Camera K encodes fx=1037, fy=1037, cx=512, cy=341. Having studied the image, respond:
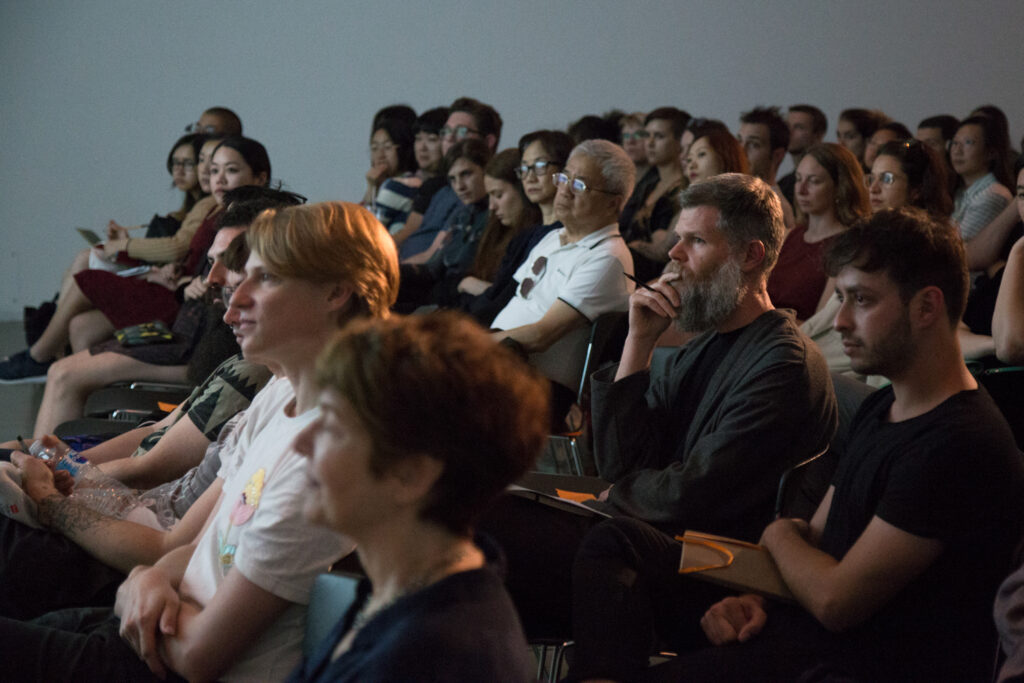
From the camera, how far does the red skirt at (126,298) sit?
439 cm

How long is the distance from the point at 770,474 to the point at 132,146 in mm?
7307

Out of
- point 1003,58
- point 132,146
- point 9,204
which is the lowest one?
point 9,204

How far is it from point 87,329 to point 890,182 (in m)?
3.47

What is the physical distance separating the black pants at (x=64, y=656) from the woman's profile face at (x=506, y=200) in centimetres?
300

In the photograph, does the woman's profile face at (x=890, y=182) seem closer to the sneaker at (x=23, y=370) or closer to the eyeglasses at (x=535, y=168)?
the eyeglasses at (x=535, y=168)

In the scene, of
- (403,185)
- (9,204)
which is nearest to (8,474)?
(403,185)

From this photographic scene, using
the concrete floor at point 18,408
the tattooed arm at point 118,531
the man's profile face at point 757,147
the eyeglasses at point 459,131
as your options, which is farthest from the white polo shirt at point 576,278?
the concrete floor at point 18,408

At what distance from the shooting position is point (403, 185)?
5.46 metres

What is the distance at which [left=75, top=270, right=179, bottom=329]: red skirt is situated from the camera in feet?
14.4

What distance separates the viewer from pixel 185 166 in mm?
5297

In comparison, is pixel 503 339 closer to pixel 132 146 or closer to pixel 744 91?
pixel 744 91

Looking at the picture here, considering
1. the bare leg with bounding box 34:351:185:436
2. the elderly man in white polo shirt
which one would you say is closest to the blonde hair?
the elderly man in white polo shirt

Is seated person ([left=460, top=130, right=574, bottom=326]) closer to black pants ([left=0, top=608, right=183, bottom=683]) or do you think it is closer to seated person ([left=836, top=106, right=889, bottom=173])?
seated person ([left=836, top=106, right=889, bottom=173])

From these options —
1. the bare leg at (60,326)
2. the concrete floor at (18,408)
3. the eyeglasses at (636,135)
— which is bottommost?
the concrete floor at (18,408)
